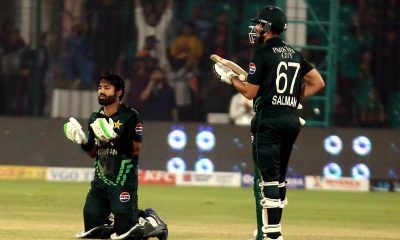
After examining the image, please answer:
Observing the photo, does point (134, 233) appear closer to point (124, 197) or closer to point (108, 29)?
point (124, 197)

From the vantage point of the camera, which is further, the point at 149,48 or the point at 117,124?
the point at 149,48

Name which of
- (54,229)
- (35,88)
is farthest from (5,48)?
(54,229)

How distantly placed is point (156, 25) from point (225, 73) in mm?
9255

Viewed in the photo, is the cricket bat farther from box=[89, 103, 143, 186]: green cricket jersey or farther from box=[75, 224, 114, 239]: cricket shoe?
box=[75, 224, 114, 239]: cricket shoe

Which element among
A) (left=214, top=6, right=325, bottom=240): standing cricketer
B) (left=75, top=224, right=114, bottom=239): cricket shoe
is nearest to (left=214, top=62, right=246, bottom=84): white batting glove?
(left=214, top=6, right=325, bottom=240): standing cricketer

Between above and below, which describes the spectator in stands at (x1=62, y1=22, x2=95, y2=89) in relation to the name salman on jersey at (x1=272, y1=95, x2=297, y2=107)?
above

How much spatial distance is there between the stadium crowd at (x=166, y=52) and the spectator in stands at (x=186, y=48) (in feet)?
0.05

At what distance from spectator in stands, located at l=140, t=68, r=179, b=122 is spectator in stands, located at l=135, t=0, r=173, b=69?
23 centimetres

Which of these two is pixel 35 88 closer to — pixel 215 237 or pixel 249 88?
pixel 215 237

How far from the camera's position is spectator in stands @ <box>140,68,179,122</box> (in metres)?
19.5

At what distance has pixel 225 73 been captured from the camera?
1026cm

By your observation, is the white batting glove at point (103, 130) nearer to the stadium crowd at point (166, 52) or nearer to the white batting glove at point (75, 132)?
the white batting glove at point (75, 132)

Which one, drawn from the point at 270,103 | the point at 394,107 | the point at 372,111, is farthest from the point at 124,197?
the point at 394,107

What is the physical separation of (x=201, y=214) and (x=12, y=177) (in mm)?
5578
